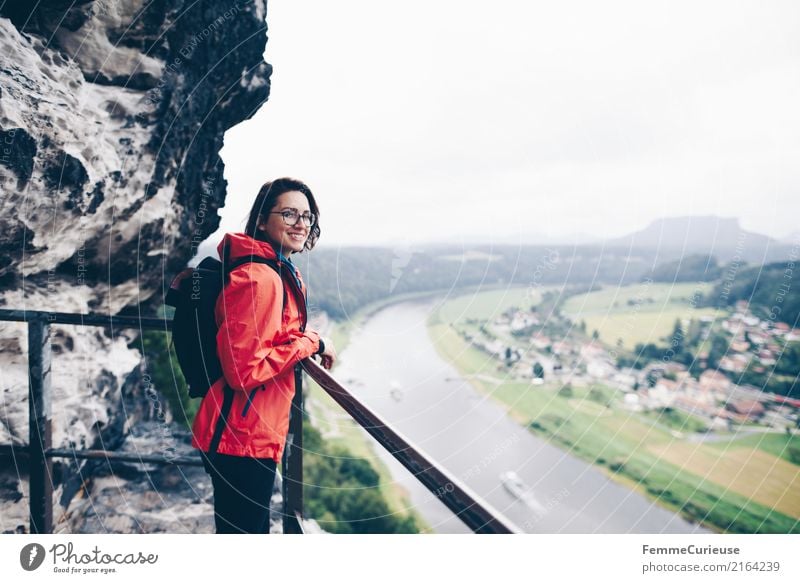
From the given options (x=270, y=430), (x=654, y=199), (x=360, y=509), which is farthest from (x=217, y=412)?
(x=360, y=509)

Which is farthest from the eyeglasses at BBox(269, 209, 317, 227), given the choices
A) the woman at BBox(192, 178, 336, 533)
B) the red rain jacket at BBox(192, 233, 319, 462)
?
the red rain jacket at BBox(192, 233, 319, 462)

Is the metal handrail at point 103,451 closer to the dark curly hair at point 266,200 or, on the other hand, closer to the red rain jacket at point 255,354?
the red rain jacket at point 255,354

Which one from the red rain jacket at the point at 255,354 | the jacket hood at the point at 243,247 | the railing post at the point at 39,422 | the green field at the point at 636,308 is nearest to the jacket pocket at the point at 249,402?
the red rain jacket at the point at 255,354

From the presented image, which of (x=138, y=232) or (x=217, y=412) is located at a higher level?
(x=138, y=232)

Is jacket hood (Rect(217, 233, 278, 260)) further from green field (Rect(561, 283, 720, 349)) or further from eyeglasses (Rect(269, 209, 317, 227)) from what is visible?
green field (Rect(561, 283, 720, 349))

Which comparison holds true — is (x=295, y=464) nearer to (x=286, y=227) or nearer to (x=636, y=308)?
(x=286, y=227)

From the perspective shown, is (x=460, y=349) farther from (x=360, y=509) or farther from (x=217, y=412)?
(x=360, y=509)
